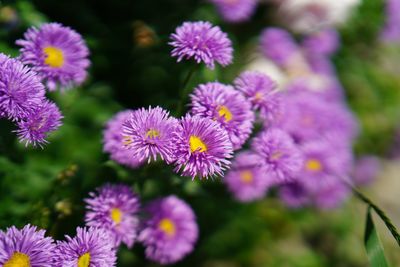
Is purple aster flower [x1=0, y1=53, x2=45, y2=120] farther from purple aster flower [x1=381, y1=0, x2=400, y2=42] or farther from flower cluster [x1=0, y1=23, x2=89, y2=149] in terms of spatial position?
purple aster flower [x1=381, y1=0, x2=400, y2=42]

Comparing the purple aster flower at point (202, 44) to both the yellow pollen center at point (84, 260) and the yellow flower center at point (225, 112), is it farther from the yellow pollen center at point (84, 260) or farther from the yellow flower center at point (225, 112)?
the yellow pollen center at point (84, 260)

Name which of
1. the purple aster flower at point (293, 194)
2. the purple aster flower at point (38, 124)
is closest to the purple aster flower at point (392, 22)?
the purple aster flower at point (293, 194)

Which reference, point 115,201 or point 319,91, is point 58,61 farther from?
point 319,91

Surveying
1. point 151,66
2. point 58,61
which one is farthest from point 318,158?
point 58,61

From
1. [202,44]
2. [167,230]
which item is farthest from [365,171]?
[202,44]

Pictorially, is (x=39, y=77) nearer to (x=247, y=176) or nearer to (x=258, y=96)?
(x=258, y=96)

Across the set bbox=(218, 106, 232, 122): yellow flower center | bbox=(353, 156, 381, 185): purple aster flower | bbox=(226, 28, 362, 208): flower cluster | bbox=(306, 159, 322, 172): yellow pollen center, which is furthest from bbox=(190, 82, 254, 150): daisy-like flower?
bbox=(353, 156, 381, 185): purple aster flower
